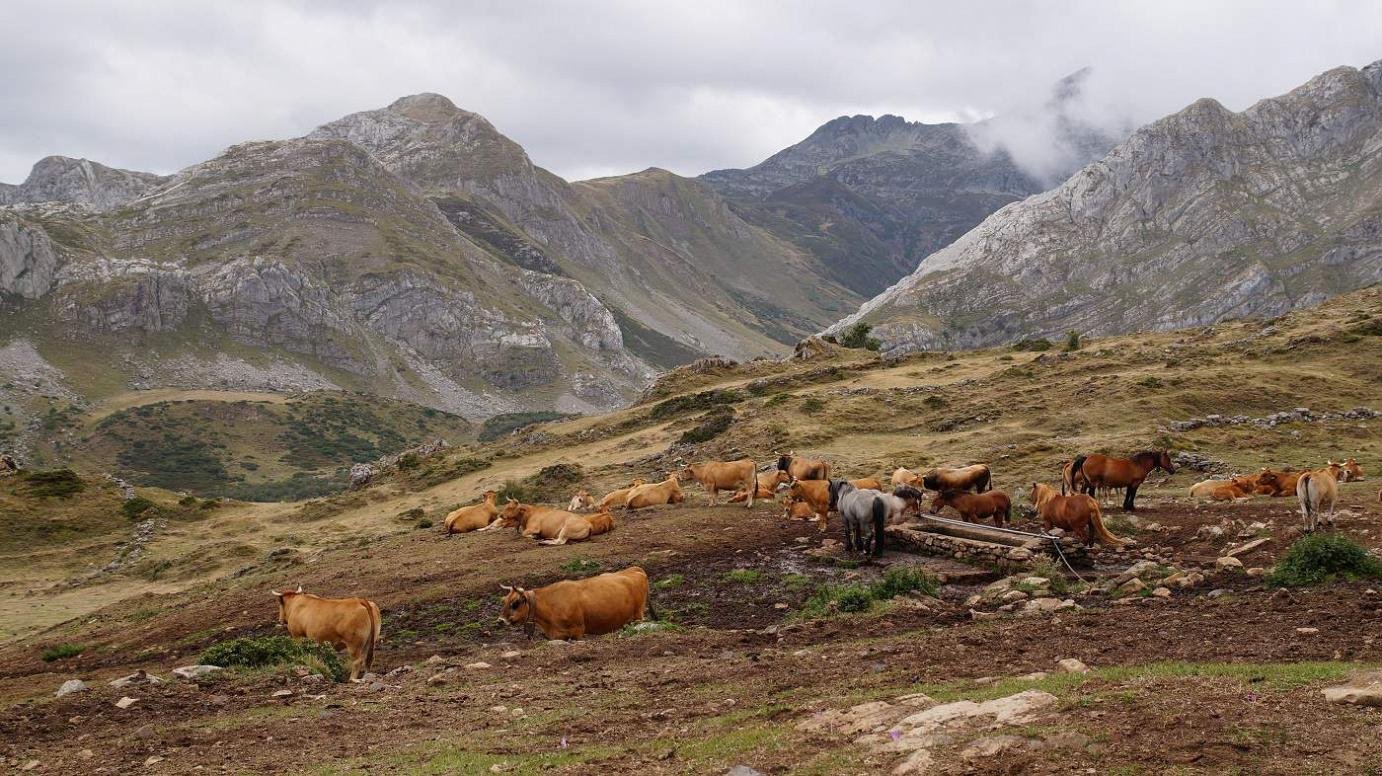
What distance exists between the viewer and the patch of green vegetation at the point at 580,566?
64.4 ft

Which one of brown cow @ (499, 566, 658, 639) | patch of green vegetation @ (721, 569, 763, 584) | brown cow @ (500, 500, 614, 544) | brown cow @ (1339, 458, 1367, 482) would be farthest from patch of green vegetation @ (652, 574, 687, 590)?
brown cow @ (1339, 458, 1367, 482)

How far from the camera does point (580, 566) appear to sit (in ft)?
65.6

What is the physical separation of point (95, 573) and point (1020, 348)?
5937cm

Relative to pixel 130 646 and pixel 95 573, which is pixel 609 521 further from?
pixel 95 573

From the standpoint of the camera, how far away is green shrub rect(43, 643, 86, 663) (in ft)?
59.6

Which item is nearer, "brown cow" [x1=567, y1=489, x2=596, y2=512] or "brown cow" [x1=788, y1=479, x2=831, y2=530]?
"brown cow" [x1=788, y1=479, x2=831, y2=530]

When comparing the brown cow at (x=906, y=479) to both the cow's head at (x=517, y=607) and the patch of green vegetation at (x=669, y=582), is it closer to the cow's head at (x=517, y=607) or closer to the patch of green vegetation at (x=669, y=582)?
the patch of green vegetation at (x=669, y=582)

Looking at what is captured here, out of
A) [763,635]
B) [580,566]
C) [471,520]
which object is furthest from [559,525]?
[763,635]

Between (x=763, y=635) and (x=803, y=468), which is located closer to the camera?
(x=763, y=635)

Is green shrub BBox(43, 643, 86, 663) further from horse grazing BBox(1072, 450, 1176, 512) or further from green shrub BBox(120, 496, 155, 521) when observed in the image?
green shrub BBox(120, 496, 155, 521)

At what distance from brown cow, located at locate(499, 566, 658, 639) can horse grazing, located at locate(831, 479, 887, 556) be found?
19.9 feet

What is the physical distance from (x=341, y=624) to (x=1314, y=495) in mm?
18317

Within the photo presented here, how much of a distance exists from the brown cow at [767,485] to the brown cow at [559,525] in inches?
199

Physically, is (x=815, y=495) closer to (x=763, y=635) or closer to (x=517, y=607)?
(x=763, y=635)
